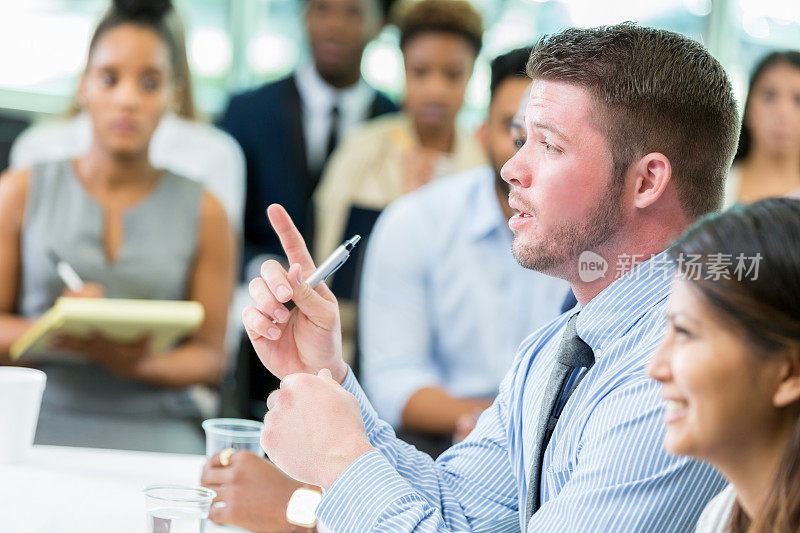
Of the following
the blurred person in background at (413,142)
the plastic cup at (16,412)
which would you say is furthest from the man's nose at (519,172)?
the blurred person in background at (413,142)

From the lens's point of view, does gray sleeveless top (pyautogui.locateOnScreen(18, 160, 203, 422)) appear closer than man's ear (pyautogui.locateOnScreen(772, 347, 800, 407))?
No

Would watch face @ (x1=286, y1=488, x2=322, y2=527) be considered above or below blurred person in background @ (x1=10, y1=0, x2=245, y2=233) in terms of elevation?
below

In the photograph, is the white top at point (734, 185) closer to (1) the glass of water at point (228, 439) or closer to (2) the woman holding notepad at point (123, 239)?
(2) the woman holding notepad at point (123, 239)

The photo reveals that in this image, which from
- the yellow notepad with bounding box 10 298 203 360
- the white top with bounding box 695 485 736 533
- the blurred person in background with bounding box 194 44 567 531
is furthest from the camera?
the blurred person in background with bounding box 194 44 567 531

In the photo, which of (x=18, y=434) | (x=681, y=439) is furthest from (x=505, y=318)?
(x=681, y=439)

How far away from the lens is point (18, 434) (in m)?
1.60

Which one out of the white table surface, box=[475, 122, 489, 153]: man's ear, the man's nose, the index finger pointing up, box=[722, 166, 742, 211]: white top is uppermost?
box=[475, 122, 489, 153]: man's ear

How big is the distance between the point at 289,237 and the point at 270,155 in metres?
2.80

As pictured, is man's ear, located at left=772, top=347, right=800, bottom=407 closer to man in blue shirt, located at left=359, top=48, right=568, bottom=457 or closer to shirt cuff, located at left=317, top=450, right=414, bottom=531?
shirt cuff, located at left=317, top=450, right=414, bottom=531

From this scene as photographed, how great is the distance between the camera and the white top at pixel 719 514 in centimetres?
103

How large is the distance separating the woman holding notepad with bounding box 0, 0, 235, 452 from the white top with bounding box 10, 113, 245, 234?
52 cm

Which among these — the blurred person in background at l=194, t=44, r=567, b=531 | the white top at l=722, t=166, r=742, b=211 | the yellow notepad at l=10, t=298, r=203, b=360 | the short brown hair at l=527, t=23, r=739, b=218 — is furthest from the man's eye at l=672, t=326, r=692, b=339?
the white top at l=722, t=166, r=742, b=211

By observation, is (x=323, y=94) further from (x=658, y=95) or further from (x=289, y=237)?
(x=658, y=95)

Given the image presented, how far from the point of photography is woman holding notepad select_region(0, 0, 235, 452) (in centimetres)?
248
